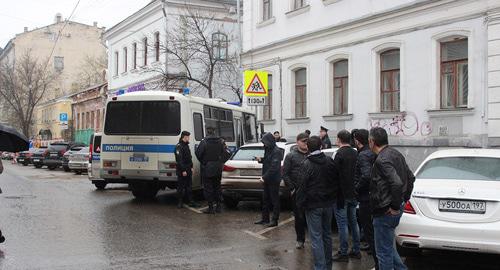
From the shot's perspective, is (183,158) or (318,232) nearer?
(318,232)

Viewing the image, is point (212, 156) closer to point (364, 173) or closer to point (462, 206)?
point (364, 173)

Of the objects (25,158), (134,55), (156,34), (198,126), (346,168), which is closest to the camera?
(346,168)

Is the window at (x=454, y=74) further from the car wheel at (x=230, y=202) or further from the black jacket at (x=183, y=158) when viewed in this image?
the black jacket at (x=183, y=158)

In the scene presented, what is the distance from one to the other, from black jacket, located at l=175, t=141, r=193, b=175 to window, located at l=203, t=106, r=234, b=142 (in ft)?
6.77

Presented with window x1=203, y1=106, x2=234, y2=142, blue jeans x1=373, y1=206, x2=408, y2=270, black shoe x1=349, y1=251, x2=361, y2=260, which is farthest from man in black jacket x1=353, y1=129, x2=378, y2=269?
window x1=203, y1=106, x2=234, y2=142

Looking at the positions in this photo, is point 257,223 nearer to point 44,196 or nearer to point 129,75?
point 44,196

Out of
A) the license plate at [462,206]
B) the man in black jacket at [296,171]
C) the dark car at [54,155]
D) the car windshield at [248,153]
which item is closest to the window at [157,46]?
the dark car at [54,155]

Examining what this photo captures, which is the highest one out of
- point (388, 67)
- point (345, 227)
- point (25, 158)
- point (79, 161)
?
point (388, 67)

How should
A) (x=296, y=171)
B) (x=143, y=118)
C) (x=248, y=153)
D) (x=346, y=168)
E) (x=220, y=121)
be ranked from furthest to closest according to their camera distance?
(x=220, y=121), (x=143, y=118), (x=248, y=153), (x=296, y=171), (x=346, y=168)

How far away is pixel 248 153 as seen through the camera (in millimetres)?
12445

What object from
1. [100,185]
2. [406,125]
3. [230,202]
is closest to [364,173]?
[230,202]

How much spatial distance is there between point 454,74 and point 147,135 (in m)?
8.44

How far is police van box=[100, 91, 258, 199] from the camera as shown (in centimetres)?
1330

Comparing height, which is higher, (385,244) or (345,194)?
(345,194)
